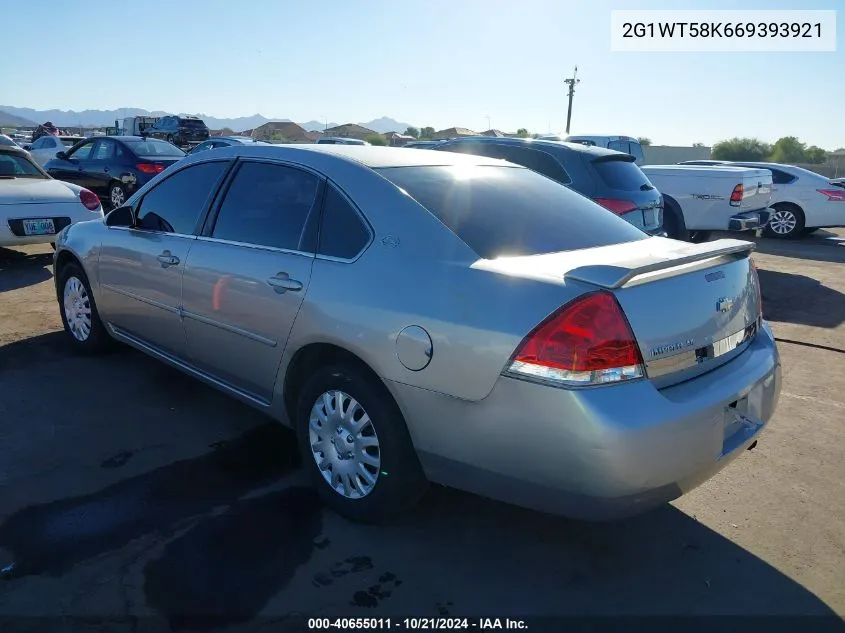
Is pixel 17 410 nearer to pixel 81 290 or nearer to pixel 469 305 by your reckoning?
pixel 81 290

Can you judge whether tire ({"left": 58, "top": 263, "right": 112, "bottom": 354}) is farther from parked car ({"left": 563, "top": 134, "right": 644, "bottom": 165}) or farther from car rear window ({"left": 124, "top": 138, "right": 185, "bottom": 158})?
parked car ({"left": 563, "top": 134, "right": 644, "bottom": 165})

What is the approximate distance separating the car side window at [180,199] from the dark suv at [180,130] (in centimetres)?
2787

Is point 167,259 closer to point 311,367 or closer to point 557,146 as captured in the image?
point 311,367

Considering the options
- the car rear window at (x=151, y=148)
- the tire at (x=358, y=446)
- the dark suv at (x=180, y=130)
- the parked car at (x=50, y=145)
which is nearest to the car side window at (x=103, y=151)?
the car rear window at (x=151, y=148)

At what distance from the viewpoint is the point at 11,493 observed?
10.6ft

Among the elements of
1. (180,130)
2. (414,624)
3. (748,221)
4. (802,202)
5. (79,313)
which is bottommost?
(414,624)

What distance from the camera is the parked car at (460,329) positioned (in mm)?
2406

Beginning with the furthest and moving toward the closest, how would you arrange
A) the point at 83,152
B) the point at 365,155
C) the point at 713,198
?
the point at 83,152
the point at 713,198
the point at 365,155

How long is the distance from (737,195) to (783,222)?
4.24 meters

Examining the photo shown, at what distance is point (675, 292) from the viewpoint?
261cm

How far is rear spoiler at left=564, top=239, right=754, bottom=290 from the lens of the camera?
2422mm

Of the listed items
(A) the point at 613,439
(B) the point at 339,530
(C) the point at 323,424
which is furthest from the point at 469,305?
(B) the point at 339,530

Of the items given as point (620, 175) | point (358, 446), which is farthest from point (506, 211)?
point (620, 175)

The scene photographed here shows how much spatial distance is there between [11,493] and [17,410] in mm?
1098
